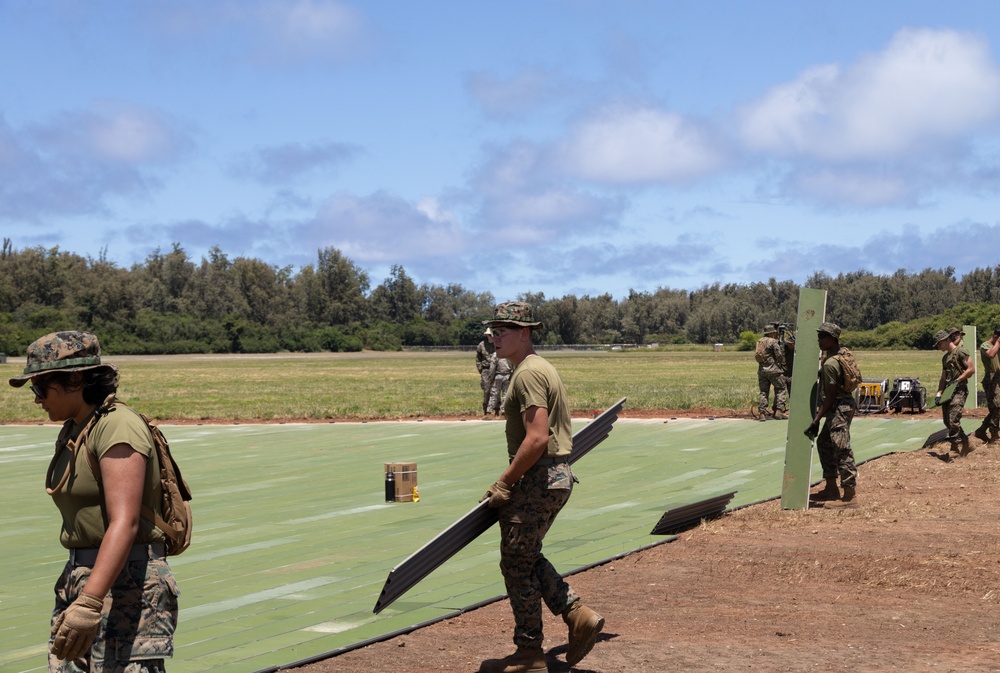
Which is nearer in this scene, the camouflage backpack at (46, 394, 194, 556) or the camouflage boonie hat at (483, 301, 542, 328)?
the camouflage backpack at (46, 394, 194, 556)

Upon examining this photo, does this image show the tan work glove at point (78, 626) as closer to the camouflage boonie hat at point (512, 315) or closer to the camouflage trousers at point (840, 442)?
the camouflage boonie hat at point (512, 315)

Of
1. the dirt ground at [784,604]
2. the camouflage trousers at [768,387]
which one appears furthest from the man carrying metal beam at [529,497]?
the camouflage trousers at [768,387]

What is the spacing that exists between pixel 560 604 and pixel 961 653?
2336 millimetres

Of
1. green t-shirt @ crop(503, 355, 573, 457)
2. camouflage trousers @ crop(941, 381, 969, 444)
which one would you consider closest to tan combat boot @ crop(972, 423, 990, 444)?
camouflage trousers @ crop(941, 381, 969, 444)

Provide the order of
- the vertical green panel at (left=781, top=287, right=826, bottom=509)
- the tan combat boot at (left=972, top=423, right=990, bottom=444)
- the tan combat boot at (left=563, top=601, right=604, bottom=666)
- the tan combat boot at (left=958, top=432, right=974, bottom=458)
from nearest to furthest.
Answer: the tan combat boot at (left=563, top=601, right=604, bottom=666), the vertical green panel at (left=781, top=287, right=826, bottom=509), the tan combat boot at (left=958, top=432, right=974, bottom=458), the tan combat boot at (left=972, top=423, right=990, bottom=444)

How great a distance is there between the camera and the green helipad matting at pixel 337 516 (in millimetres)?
7309

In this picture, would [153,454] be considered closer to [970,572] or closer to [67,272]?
[970,572]

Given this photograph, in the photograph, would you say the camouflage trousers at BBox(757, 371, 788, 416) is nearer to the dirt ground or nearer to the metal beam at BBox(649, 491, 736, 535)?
the dirt ground

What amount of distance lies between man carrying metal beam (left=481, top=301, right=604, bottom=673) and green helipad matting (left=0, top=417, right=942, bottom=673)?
49.5 inches

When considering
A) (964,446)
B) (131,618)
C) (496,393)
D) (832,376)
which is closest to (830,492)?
(832,376)

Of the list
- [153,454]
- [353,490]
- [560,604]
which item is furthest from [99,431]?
[353,490]

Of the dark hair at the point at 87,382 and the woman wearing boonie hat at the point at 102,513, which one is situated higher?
the dark hair at the point at 87,382

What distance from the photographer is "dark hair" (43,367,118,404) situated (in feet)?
13.2

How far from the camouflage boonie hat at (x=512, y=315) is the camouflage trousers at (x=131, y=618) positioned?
2367 millimetres
